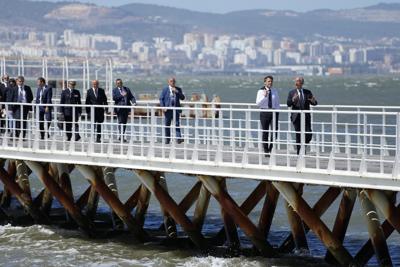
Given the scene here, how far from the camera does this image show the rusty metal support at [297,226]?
70.1 feet

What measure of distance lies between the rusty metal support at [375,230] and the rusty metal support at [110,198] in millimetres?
5906

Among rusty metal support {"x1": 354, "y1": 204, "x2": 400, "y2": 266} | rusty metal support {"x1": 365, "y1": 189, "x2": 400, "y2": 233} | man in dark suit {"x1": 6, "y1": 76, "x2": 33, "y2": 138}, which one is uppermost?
man in dark suit {"x1": 6, "y1": 76, "x2": 33, "y2": 138}

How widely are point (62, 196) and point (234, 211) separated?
4957 mm

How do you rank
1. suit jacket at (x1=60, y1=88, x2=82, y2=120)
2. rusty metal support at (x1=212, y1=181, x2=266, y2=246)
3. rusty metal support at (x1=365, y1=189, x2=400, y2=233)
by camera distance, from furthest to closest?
1. suit jacket at (x1=60, y1=88, x2=82, y2=120)
2. rusty metal support at (x1=212, y1=181, x2=266, y2=246)
3. rusty metal support at (x1=365, y1=189, x2=400, y2=233)

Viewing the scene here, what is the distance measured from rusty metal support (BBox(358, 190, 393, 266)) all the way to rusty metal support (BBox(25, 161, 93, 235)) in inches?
292

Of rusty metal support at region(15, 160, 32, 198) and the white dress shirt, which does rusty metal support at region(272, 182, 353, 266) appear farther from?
rusty metal support at region(15, 160, 32, 198)

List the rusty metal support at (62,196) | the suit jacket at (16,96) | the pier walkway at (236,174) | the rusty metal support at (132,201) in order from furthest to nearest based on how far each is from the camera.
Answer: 1. the suit jacket at (16,96)
2. the rusty metal support at (62,196)
3. the rusty metal support at (132,201)
4. the pier walkway at (236,174)

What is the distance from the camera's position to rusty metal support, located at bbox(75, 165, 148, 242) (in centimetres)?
2383

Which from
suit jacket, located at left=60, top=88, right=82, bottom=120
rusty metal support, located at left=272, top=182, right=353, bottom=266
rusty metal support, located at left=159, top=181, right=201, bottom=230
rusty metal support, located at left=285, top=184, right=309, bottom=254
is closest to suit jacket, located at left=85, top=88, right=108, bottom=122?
suit jacket, located at left=60, top=88, right=82, bottom=120

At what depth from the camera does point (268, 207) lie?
72.3 feet

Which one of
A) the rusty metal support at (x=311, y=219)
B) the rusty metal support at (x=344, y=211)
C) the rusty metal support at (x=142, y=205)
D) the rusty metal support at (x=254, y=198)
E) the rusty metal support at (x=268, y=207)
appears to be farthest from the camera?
the rusty metal support at (x=142, y=205)

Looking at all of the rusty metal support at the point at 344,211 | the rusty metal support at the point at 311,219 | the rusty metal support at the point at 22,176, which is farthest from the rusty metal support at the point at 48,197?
the rusty metal support at the point at 344,211

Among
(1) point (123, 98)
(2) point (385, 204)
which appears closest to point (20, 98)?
(1) point (123, 98)

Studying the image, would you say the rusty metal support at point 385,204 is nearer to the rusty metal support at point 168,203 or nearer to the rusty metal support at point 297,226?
the rusty metal support at point 297,226
